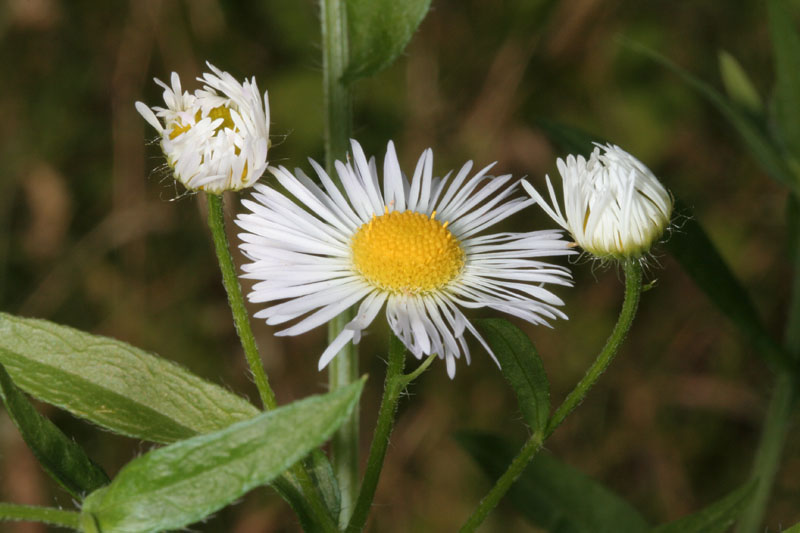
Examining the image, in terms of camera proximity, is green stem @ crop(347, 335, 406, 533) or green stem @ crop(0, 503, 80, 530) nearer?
green stem @ crop(0, 503, 80, 530)

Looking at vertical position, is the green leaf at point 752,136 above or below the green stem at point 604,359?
above

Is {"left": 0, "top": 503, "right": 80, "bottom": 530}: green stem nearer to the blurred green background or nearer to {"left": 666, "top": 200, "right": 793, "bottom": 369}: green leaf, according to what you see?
{"left": 666, "top": 200, "right": 793, "bottom": 369}: green leaf

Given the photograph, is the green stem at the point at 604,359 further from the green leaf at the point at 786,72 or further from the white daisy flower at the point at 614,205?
the green leaf at the point at 786,72

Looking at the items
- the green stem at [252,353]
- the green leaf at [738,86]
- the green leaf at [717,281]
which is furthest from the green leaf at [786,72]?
the green stem at [252,353]

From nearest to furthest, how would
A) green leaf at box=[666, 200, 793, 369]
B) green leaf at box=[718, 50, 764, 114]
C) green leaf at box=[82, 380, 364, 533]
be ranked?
green leaf at box=[82, 380, 364, 533], green leaf at box=[666, 200, 793, 369], green leaf at box=[718, 50, 764, 114]

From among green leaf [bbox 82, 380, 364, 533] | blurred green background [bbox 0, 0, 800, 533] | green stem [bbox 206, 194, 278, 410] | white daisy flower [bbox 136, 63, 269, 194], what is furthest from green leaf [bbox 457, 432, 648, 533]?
blurred green background [bbox 0, 0, 800, 533]
